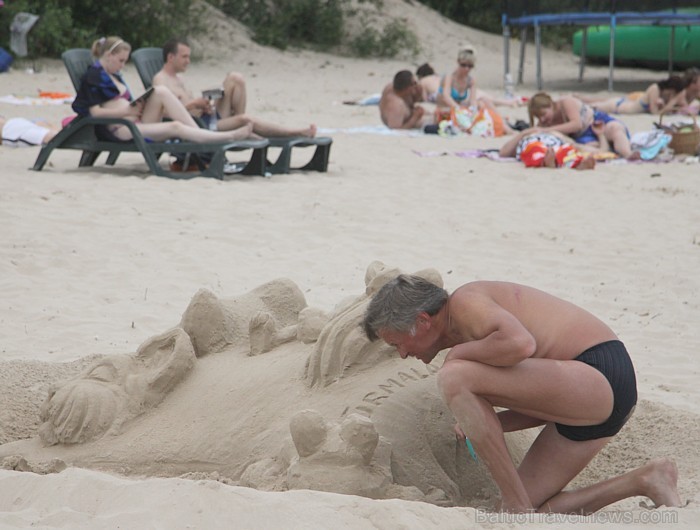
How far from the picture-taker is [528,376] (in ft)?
9.34

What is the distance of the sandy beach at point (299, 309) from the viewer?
267 cm

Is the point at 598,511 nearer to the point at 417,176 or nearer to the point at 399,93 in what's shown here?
the point at 417,176

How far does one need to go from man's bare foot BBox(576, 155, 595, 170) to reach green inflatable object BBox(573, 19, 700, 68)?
11.7 m

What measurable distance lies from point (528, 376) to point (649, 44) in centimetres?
2020

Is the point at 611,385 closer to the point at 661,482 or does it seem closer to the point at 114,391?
the point at 661,482

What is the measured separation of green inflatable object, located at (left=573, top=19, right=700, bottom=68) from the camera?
20.8 meters

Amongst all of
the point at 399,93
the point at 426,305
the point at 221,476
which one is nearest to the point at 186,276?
the point at 221,476

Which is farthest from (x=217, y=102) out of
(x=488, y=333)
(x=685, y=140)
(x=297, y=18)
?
(x=297, y=18)

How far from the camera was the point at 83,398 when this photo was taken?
11.4 feet

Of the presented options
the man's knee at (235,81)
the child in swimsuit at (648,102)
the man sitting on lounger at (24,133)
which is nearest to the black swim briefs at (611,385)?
the man's knee at (235,81)

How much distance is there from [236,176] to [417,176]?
1.78m

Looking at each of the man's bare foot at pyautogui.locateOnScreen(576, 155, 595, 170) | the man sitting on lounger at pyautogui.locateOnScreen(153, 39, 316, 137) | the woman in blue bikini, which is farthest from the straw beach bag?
the man sitting on lounger at pyautogui.locateOnScreen(153, 39, 316, 137)

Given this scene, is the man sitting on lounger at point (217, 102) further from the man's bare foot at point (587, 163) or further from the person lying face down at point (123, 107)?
the man's bare foot at point (587, 163)

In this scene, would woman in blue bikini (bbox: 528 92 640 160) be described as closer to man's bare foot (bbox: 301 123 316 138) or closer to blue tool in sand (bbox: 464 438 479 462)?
man's bare foot (bbox: 301 123 316 138)
